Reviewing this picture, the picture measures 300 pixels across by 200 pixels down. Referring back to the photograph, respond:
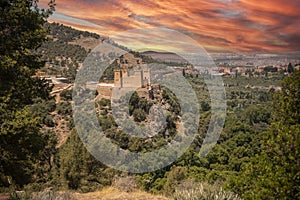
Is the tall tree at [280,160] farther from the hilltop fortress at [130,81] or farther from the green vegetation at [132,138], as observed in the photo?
the hilltop fortress at [130,81]

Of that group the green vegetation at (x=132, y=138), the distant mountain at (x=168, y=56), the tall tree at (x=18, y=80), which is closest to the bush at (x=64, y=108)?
the green vegetation at (x=132, y=138)

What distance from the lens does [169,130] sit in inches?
1041

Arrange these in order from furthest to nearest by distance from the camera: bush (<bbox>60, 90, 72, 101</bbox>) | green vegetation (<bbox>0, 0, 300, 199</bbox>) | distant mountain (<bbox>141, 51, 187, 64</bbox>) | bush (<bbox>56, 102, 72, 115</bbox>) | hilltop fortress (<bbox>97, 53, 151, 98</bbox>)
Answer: bush (<bbox>60, 90, 72, 101</bbox>) < bush (<bbox>56, 102, 72, 115</bbox>) < hilltop fortress (<bbox>97, 53, 151, 98</bbox>) < distant mountain (<bbox>141, 51, 187, 64</bbox>) < green vegetation (<bbox>0, 0, 300, 199</bbox>)

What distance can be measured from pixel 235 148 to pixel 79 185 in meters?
15.5

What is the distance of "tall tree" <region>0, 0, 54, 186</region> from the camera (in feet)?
20.5

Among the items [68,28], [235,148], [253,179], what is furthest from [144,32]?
[68,28]

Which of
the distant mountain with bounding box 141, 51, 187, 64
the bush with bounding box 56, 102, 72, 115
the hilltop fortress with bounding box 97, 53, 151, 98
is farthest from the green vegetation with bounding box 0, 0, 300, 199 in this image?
the distant mountain with bounding box 141, 51, 187, 64

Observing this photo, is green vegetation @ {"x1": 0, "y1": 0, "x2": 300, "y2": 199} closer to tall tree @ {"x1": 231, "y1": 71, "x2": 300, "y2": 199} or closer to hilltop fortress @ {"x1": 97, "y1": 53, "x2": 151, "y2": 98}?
tall tree @ {"x1": 231, "y1": 71, "x2": 300, "y2": 199}

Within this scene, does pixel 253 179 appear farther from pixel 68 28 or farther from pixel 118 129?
pixel 68 28

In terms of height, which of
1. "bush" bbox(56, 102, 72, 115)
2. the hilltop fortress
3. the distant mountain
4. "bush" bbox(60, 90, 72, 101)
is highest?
the distant mountain

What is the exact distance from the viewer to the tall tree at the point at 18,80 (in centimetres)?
623

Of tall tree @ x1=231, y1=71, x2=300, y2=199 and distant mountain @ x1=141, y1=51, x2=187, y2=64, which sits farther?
distant mountain @ x1=141, y1=51, x2=187, y2=64

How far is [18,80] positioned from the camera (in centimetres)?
662

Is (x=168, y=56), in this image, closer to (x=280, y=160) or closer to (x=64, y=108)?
(x=64, y=108)
